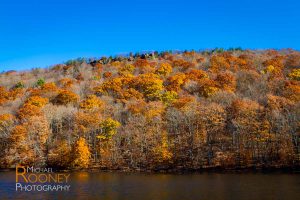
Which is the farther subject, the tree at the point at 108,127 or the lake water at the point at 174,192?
the tree at the point at 108,127

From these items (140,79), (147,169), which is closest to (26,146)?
(147,169)

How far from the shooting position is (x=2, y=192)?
35312 mm

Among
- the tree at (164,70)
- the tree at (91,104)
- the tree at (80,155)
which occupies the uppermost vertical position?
the tree at (164,70)

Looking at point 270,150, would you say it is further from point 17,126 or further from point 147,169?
point 17,126

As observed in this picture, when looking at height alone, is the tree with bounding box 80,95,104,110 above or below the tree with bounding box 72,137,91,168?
above

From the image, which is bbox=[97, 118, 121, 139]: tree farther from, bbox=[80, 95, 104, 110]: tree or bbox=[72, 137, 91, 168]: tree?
bbox=[80, 95, 104, 110]: tree

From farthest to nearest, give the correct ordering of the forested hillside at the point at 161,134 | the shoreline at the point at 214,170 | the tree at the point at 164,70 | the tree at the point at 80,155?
the tree at the point at 164,70, the tree at the point at 80,155, the forested hillside at the point at 161,134, the shoreline at the point at 214,170

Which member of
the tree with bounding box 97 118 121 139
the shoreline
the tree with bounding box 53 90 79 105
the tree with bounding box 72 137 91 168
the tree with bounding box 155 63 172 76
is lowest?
the shoreline

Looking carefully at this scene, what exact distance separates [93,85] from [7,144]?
5577 centimetres

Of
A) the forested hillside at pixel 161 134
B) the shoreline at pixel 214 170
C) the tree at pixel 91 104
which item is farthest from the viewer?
the tree at pixel 91 104

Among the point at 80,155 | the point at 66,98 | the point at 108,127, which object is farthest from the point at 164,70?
the point at 80,155

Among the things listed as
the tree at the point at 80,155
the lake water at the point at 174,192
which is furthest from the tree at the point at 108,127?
the lake water at the point at 174,192

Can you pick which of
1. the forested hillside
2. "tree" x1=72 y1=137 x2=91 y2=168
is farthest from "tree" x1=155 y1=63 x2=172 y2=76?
"tree" x1=72 y1=137 x2=91 y2=168

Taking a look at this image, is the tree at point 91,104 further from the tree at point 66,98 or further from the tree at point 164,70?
the tree at point 164,70
